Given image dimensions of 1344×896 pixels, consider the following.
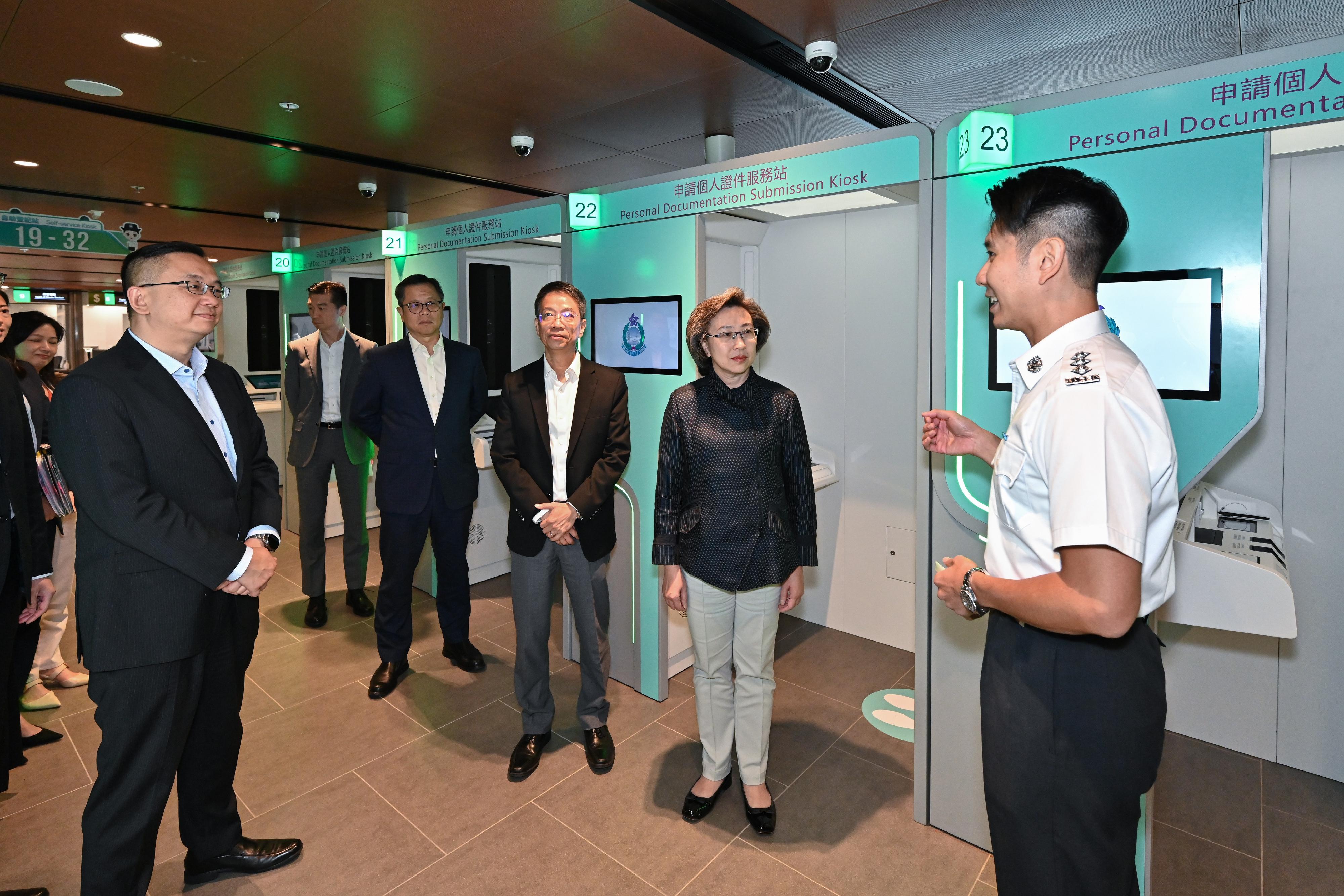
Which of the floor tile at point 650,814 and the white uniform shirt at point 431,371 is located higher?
the white uniform shirt at point 431,371

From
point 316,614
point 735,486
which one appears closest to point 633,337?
point 735,486

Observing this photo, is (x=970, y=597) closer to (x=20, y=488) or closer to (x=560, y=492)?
(x=560, y=492)

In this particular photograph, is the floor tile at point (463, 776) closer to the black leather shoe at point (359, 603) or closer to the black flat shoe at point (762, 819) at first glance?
the black flat shoe at point (762, 819)

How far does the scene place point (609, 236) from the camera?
350cm

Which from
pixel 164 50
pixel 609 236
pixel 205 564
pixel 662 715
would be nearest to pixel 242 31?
pixel 164 50

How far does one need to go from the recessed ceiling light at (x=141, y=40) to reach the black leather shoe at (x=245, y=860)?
10.8 feet

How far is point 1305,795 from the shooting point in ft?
9.04

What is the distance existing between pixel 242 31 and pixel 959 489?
3.49m

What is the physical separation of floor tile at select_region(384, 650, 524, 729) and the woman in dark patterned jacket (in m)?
1.35

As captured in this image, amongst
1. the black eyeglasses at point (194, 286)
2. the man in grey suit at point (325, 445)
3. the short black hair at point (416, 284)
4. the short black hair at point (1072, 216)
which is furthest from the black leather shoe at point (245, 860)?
the short black hair at point (1072, 216)

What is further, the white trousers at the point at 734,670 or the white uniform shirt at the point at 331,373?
the white uniform shirt at the point at 331,373

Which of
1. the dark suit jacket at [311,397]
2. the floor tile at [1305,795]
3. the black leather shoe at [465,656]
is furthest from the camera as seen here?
the dark suit jacket at [311,397]

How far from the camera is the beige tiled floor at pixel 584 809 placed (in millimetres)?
2314

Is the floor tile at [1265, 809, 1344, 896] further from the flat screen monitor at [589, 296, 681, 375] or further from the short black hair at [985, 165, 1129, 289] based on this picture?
the flat screen monitor at [589, 296, 681, 375]
